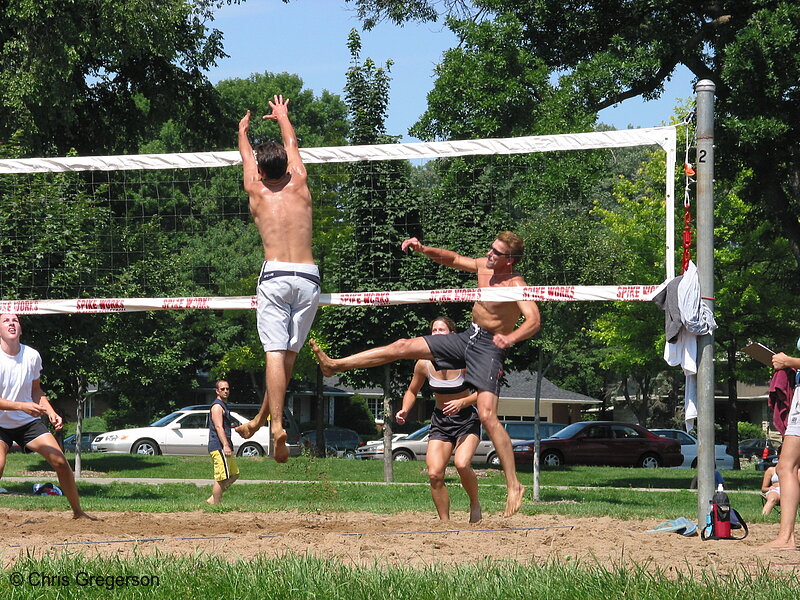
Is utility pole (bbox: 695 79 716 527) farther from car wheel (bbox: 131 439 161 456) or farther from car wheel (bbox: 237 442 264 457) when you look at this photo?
car wheel (bbox: 131 439 161 456)

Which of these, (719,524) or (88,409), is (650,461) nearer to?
(719,524)

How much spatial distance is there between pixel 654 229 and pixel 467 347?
19057 millimetres

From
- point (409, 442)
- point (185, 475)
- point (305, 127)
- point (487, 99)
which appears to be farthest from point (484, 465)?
point (305, 127)

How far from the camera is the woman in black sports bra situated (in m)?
8.65

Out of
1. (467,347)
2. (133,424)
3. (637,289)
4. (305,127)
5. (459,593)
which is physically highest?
(305,127)

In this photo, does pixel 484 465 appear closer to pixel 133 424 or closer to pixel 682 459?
pixel 682 459

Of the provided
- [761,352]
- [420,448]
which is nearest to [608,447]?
[420,448]

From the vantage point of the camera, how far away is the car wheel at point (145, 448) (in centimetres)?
2880

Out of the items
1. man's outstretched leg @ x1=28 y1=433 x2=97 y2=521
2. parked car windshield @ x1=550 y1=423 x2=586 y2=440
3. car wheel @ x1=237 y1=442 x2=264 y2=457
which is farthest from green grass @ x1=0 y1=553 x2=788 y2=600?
car wheel @ x1=237 y1=442 x2=264 y2=457

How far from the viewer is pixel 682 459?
28.1 meters

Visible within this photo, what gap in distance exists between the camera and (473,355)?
8.39 m

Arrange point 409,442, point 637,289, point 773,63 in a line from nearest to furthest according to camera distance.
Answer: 1. point 637,289
2. point 773,63
3. point 409,442

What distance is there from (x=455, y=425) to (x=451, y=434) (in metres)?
0.09

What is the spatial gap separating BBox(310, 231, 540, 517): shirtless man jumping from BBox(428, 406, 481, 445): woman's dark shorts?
0.50m
